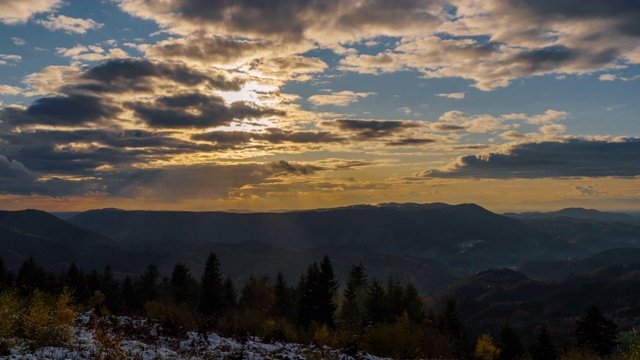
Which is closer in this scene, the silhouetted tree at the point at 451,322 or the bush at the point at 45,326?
the bush at the point at 45,326

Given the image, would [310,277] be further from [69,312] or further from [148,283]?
[69,312]

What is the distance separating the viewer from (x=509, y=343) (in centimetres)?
7925

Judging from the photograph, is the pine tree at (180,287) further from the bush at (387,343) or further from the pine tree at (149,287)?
the bush at (387,343)

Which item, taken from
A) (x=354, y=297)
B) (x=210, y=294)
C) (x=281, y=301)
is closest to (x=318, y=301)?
(x=281, y=301)

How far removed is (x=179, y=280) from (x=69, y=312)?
Answer: 68.8 m

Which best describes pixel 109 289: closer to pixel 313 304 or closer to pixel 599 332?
pixel 313 304

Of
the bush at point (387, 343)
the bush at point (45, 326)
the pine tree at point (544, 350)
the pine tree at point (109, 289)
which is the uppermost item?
the bush at point (45, 326)

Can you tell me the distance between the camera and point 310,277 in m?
76.5

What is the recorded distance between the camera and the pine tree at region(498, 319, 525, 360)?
252ft

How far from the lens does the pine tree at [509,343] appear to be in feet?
252

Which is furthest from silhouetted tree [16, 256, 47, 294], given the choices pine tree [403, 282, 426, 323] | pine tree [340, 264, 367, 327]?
pine tree [403, 282, 426, 323]

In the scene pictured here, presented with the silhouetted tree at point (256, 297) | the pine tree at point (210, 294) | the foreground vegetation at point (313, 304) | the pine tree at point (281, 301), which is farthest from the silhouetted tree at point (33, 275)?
the pine tree at point (281, 301)

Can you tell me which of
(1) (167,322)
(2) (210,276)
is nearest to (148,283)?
(2) (210,276)

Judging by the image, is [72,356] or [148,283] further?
[148,283]
